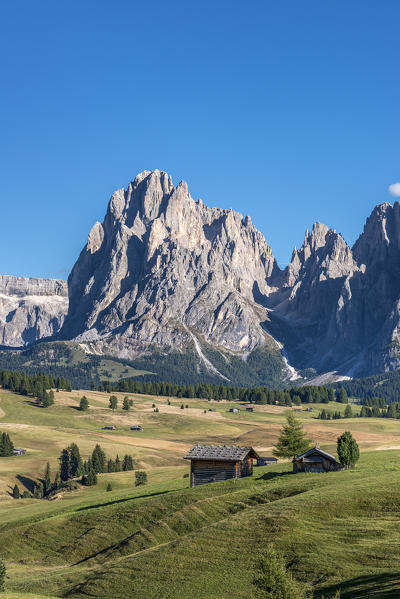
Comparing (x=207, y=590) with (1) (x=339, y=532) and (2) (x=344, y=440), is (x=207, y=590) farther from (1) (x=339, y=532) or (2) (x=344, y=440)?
(2) (x=344, y=440)

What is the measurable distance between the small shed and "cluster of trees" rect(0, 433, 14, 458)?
102 meters

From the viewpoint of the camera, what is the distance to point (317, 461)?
75.6 metres

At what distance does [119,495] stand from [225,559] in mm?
39145

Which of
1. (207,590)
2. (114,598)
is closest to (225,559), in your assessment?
(207,590)

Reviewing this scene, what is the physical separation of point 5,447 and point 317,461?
105828mm

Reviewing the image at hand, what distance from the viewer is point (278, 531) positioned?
5047 centimetres

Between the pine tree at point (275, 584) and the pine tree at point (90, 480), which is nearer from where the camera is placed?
the pine tree at point (275, 584)

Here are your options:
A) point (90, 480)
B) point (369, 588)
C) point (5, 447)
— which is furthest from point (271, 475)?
point (5, 447)

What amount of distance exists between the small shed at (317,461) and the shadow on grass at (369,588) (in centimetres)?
3505

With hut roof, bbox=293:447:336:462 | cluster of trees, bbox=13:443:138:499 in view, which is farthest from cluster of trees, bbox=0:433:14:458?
hut roof, bbox=293:447:336:462

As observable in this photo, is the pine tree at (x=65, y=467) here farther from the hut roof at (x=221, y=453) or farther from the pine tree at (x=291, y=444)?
the pine tree at (x=291, y=444)

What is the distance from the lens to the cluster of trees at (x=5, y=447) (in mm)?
158850

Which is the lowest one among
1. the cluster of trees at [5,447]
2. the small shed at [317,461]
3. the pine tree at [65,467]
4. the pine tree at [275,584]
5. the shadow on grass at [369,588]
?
the pine tree at [65,467]

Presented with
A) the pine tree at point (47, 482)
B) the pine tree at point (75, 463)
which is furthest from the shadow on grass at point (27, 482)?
the pine tree at point (75, 463)
